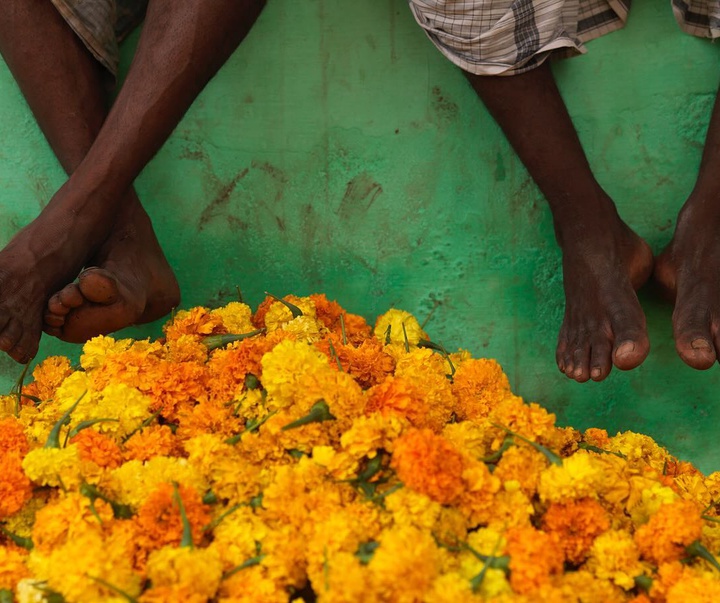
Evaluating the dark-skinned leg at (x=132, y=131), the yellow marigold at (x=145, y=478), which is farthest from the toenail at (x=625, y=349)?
the dark-skinned leg at (x=132, y=131)

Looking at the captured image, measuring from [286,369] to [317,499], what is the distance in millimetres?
215

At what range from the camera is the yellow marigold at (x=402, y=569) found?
95cm

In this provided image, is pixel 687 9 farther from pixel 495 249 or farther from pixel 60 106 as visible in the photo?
pixel 60 106

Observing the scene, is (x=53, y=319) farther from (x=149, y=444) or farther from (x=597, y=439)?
(x=597, y=439)

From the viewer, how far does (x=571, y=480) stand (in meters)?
1.12

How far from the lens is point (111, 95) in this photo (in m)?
1.94

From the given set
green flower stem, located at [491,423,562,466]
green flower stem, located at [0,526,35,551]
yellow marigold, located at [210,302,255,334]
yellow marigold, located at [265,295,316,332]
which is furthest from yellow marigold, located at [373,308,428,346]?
green flower stem, located at [0,526,35,551]

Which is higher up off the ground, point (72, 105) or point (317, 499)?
point (72, 105)

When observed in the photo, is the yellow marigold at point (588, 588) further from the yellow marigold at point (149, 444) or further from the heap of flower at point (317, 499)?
the yellow marigold at point (149, 444)

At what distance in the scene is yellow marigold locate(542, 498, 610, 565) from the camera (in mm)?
1110

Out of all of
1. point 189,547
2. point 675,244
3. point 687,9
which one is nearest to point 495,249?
point 675,244

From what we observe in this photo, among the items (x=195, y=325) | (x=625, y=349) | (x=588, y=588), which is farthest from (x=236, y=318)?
(x=588, y=588)

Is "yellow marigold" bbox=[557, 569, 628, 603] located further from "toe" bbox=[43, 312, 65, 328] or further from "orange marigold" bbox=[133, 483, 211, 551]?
"toe" bbox=[43, 312, 65, 328]

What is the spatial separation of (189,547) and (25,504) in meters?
0.29
